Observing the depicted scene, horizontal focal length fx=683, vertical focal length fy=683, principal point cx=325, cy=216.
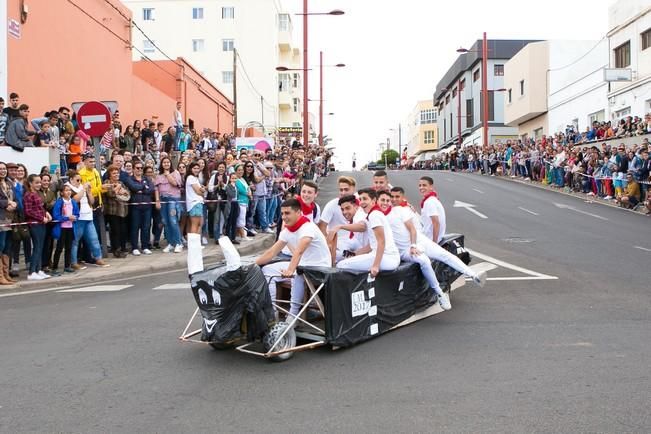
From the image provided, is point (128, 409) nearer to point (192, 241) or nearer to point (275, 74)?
point (192, 241)

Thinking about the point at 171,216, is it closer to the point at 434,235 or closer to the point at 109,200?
the point at 109,200

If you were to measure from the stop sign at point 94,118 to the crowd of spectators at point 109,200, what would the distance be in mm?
605

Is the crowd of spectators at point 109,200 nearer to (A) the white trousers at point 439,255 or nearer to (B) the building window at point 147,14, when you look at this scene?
(A) the white trousers at point 439,255

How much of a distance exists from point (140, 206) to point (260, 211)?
4.03 meters

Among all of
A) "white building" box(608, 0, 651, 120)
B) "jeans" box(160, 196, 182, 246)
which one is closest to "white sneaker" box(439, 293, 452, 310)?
"jeans" box(160, 196, 182, 246)

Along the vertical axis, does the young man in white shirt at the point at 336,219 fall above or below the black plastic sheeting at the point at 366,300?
above

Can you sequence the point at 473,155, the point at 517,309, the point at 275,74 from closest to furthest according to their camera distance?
the point at 517,309, the point at 473,155, the point at 275,74

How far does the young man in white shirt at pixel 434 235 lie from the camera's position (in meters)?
9.00

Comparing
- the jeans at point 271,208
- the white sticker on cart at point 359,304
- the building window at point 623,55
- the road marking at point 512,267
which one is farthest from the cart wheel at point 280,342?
the building window at point 623,55

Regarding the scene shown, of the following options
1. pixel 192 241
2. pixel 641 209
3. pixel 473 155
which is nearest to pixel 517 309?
pixel 192 241

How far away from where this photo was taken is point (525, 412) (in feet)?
16.5

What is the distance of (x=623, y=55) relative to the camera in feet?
118

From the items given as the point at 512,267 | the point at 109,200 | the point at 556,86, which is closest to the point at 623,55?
the point at 556,86

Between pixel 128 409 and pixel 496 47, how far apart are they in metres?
74.3
